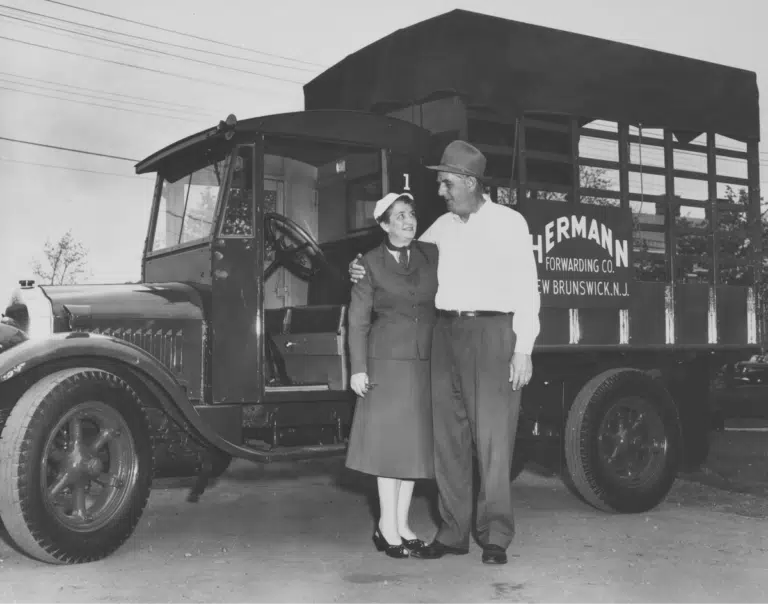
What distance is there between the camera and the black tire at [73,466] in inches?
164

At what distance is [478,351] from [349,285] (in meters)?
1.76

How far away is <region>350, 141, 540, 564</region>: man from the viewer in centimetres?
448

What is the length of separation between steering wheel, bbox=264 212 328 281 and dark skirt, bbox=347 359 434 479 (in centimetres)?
157

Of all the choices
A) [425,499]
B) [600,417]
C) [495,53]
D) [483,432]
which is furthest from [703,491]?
[495,53]

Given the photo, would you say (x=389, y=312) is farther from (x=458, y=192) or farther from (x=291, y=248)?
(x=291, y=248)

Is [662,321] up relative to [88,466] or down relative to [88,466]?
up

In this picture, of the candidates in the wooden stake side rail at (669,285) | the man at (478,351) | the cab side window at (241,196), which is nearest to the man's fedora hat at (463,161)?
the man at (478,351)

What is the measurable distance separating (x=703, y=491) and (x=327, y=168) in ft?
11.6

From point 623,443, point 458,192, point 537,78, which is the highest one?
point 537,78

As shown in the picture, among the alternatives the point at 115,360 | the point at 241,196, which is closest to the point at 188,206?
the point at 241,196

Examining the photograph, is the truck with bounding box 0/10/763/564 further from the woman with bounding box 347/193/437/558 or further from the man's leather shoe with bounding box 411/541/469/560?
the man's leather shoe with bounding box 411/541/469/560

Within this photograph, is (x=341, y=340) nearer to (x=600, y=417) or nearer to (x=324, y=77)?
(x=600, y=417)

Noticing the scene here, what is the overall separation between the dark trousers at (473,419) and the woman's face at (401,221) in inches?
18.5

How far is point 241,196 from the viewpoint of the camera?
532cm
